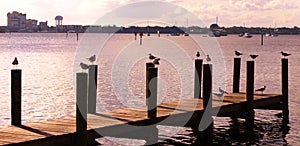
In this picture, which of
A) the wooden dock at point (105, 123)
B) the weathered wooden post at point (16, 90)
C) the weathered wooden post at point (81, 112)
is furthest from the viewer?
the weathered wooden post at point (16, 90)

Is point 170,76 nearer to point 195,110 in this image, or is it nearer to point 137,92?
point 137,92

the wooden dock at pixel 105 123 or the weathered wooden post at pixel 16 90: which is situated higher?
the weathered wooden post at pixel 16 90

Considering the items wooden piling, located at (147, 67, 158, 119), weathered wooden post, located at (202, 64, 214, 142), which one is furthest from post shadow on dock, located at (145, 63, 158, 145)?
weathered wooden post, located at (202, 64, 214, 142)

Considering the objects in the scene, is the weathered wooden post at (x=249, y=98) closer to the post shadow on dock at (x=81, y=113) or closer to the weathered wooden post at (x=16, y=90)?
the post shadow on dock at (x=81, y=113)

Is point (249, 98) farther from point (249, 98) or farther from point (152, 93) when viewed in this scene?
point (152, 93)

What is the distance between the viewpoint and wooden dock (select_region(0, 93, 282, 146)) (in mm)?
15984

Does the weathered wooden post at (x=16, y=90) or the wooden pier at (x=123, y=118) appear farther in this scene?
the weathered wooden post at (x=16, y=90)

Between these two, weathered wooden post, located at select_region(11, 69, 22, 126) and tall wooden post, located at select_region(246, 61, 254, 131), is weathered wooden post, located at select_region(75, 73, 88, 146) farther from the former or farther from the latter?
tall wooden post, located at select_region(246, 61, 254, 131)

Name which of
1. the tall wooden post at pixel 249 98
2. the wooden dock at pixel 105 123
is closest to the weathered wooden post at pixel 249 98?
the tall wooden post at pixel 249 98

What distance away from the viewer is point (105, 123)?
60.1 ft

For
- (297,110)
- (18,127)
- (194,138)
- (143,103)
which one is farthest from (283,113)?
(18,127)

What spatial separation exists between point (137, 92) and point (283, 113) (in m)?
14.2

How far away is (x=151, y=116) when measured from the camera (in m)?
19.4

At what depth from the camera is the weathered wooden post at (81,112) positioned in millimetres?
16750
